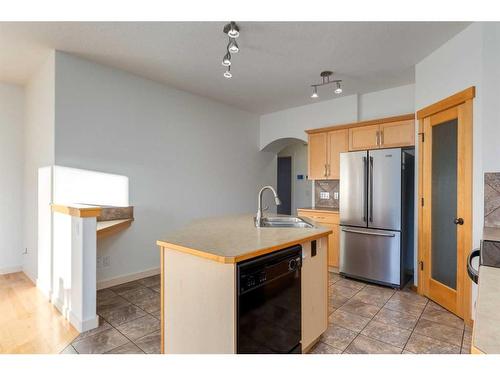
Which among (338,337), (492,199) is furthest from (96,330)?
(492,199)

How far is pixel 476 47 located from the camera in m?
2.36

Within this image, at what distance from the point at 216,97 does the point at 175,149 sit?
1.10 m

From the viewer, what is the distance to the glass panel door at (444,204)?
2.70 m

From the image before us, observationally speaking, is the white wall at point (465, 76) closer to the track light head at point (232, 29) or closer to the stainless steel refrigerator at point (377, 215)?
the stainless steel refrigerator at point (377, 215)

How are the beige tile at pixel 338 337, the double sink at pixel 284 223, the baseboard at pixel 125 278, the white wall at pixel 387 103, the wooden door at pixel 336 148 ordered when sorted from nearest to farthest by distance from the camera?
the beige tile at pixel 338 337, the double sink at pixel 284 223, the baseboard at pixel 125 278, the white wall at pixel 387 103, the wooden door at pixel 336 148

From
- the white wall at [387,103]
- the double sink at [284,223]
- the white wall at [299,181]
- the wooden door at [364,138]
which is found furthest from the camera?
the white wall at [299,181]

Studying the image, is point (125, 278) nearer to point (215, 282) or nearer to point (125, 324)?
point (125, 324)

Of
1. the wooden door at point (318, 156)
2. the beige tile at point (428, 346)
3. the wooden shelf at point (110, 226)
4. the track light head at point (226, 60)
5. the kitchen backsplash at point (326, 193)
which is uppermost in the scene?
the track light head at point (226, 60)

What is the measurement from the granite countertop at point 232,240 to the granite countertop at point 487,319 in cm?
93

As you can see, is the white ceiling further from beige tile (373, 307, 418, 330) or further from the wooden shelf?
beige tile (373, 307, 418, 330)

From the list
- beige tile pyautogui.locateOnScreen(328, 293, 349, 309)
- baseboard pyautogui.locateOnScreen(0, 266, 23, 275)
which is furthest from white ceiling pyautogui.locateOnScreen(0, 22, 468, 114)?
beige tile pyautogui.locateOnScreen(328, 293, 349, 309)

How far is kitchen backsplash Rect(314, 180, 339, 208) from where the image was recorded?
4602 millimetres

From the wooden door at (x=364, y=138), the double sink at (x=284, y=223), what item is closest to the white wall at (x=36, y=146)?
Answer: the double sink at (x=284, y=223)
